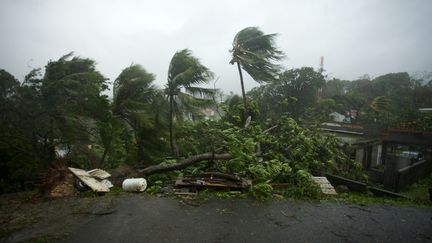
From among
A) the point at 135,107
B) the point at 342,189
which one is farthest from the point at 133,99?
the point at 342,189

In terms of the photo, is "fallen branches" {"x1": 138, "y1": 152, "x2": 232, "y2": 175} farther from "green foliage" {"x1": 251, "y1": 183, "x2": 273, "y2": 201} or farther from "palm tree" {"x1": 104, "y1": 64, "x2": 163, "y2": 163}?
"palm tree" {"x1": 104, "y1": 64, "x2": 163, "y2": 163}

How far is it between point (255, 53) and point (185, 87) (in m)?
3.53

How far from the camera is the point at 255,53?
399 inches

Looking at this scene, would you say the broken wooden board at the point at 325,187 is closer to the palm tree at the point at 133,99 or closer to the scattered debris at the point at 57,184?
the scattered debris at the point at 57,184

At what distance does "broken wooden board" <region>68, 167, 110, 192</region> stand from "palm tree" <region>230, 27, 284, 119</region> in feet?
22.0

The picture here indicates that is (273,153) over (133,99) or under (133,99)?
under

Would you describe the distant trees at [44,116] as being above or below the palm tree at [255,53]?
below

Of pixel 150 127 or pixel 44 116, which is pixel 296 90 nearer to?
pixel 150 127

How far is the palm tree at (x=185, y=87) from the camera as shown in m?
8.76

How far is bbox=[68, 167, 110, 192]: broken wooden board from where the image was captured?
5291 mm

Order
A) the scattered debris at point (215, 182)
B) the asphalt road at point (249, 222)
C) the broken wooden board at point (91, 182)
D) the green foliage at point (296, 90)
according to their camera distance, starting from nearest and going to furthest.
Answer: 1. the asphalt road at point (249, 222)
2. the broken wooden board at point (91, 182)
3. the scattered debris at point (215, 182)
4. the green foliage at point (296, 90)

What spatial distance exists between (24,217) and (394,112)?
863 inches

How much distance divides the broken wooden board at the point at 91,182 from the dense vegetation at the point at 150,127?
1560 mm

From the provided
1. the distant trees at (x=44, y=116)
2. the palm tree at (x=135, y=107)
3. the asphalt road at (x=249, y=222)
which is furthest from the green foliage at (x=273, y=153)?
the distant trees at (x=44, y=116)
